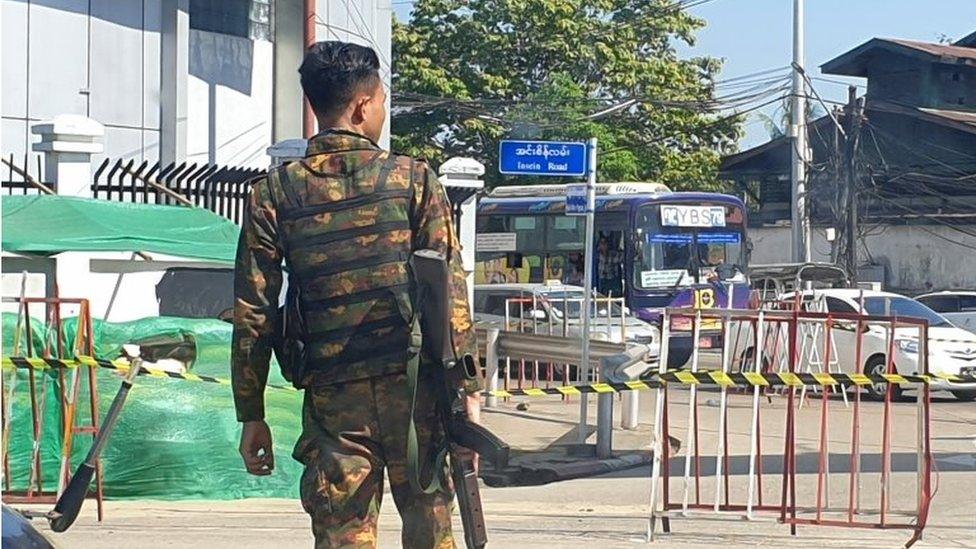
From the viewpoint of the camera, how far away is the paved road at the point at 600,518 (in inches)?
329

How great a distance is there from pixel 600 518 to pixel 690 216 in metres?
19.0

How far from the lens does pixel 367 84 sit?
4.33 meters

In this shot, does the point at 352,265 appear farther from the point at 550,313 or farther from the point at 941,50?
the point at 941,50

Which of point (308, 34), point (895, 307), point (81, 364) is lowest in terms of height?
point (895, 307)

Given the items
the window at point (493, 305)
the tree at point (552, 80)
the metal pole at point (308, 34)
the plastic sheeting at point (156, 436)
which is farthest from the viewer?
the tree at point (552, 80)

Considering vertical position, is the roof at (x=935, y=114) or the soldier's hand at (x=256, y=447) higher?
the roof at (x=935, y=114)

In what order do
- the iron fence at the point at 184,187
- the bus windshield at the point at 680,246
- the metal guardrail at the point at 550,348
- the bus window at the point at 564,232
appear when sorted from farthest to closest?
the bus window at the point at 564,232 → the bus windshield at the point at 680,246 → the metal guardrail at the point at 550,348 → the iron fence at the point at 184,187

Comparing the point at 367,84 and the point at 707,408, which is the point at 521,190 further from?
the point at 367,84

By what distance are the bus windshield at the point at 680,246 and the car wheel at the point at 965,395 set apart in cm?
764

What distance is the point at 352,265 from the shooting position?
13.8 ft

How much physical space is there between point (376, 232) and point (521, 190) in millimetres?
28223

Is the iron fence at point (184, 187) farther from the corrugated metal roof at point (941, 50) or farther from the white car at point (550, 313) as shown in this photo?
the corrugated metal roof at point (941, 50)

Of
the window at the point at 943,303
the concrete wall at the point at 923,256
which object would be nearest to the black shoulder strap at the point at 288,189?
the window at the point at 943,303

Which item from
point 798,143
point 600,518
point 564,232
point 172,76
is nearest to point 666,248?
point 564,232
